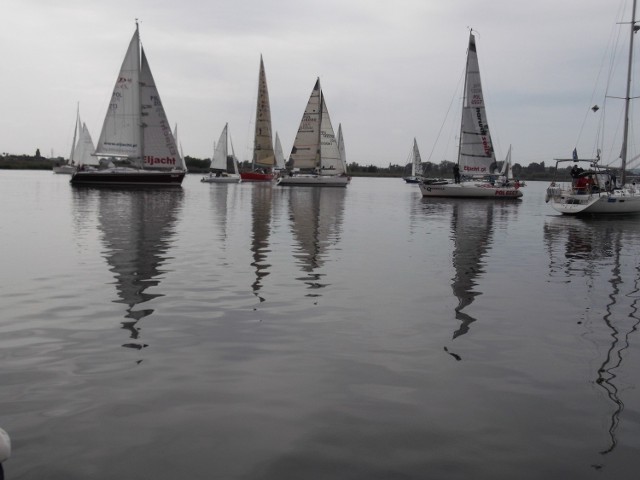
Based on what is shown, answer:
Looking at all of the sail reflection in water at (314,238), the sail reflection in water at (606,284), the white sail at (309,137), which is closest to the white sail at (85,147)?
the white sail at (309,137)

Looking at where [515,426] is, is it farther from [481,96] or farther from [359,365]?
[481,96]

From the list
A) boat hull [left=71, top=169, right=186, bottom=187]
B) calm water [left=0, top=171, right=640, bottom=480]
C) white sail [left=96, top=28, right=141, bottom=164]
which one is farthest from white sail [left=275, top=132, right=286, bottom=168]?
calm water [left=0, top=171, right=640, bottom=480]

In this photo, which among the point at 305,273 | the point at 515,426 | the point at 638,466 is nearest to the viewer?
the point at 638,466

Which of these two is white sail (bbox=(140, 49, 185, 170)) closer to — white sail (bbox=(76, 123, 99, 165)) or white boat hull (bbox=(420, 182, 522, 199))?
white boat hull (bbox=(420, 182, 522, 199))

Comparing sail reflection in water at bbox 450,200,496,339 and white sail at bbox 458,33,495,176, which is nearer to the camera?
sail reflection in water at bbox 450,200,496,339

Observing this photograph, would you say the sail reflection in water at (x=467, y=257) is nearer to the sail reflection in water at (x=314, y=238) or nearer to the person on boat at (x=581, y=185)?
the sail reflection in water at (x=314, y=238)

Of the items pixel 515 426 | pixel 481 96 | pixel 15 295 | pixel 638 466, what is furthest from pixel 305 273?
pixel 481 96

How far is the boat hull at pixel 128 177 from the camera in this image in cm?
5781

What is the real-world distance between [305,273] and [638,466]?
9.18m

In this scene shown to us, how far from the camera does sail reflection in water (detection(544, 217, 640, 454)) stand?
680 cm

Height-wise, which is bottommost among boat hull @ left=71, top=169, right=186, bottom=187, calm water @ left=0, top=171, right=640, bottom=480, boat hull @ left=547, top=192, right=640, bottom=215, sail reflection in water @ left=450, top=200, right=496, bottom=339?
calm water @ left=0, top=171, right=640, bottom=480

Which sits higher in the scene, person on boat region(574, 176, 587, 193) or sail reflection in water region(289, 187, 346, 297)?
person on boat region(574, 176, 587, 193)

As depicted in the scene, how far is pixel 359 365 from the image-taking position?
7.04m

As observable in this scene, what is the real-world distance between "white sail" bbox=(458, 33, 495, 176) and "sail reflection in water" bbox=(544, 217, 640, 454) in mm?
28732
